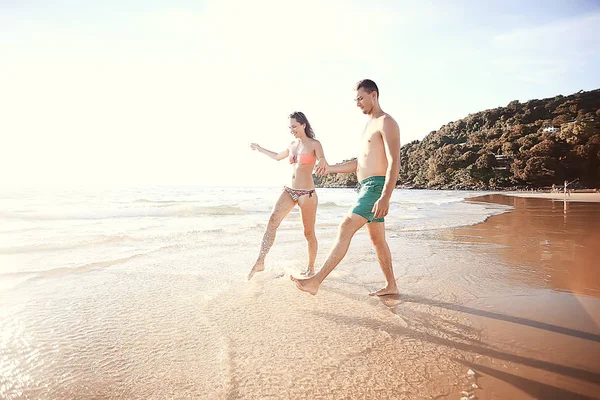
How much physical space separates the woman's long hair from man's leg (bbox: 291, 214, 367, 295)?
181 cm

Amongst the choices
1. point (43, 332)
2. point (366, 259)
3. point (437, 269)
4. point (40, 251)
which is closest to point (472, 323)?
point (437, 269)

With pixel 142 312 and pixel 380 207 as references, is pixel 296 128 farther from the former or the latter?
pixel 142 312

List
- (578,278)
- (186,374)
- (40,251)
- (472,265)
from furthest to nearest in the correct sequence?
(40,251), (472,265), (578,278), (186,374)

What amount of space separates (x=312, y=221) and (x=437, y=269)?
180 cm

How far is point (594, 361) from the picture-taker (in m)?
1.97

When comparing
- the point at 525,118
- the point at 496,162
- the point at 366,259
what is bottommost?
the point at 366,259

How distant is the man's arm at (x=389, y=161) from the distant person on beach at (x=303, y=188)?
1.24 meters

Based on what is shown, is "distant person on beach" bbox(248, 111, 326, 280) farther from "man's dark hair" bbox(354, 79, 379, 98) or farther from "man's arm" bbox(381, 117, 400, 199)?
"man's arm" bbox(381, 117, 400, 199)

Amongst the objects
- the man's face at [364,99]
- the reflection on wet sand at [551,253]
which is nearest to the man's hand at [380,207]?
the man's face at [364,99]

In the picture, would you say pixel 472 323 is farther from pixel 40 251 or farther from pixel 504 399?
pixel 40 251

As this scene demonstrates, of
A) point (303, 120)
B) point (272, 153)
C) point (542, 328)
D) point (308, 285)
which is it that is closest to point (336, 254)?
point (308, 285)

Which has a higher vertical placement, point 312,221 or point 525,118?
point 525,118

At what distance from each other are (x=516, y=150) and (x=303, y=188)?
84.8m

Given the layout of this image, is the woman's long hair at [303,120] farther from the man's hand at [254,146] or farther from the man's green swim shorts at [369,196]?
the man's green swim shorts at [369,196]
